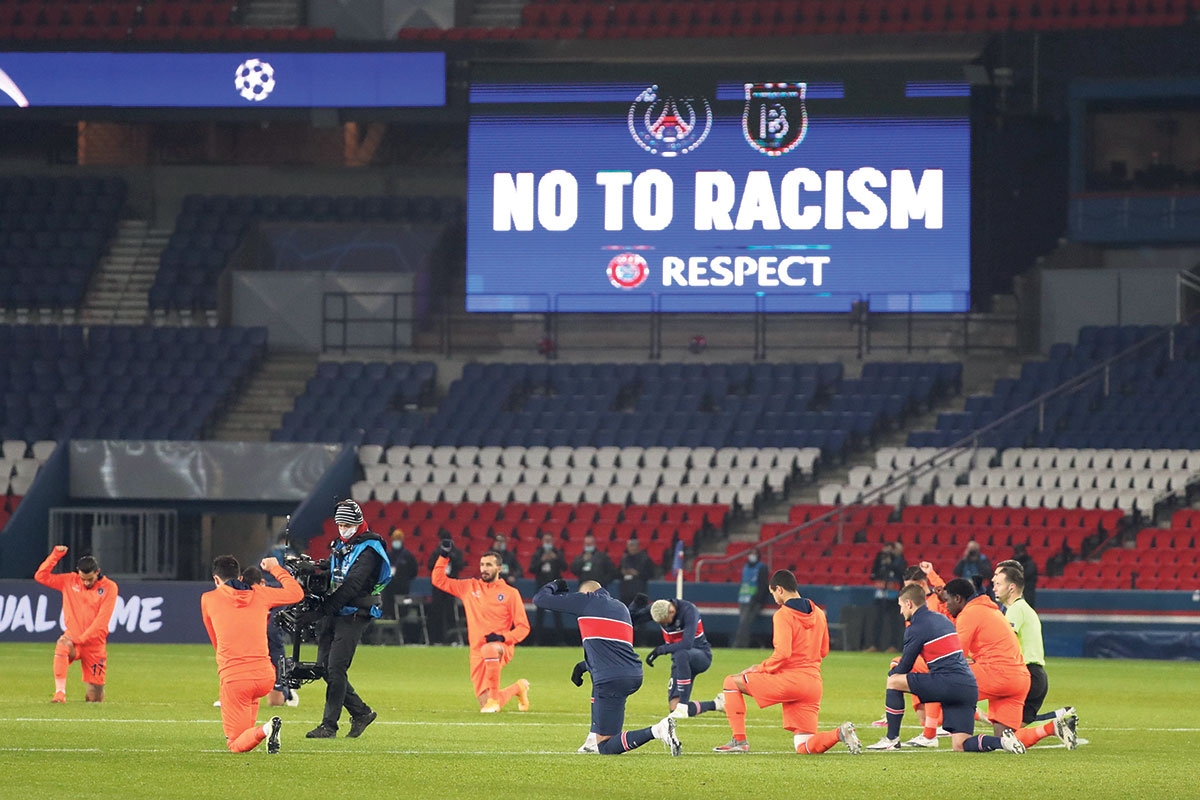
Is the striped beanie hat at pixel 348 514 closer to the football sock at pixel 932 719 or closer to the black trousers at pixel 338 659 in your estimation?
the black trousers at pixel 338 659

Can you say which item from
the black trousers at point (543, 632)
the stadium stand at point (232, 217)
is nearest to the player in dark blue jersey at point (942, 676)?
the black trousers at point (543, 632)

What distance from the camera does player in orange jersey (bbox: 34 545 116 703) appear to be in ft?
68.3

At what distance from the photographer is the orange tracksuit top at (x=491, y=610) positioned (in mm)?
20547

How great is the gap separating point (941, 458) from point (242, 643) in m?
23.5

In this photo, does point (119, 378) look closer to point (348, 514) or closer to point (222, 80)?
point (222, 80)

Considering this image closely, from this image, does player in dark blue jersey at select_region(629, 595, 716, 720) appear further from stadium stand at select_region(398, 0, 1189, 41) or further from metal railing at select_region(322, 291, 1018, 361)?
stadium stand at select_region(398, 0, 1189, 41)

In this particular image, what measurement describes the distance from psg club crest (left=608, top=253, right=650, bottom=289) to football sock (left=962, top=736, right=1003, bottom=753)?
2404cm

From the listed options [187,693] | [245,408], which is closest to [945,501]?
[245,408]

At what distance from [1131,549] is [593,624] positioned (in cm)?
2128

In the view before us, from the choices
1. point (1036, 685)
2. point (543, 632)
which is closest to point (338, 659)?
point (1036, 685)

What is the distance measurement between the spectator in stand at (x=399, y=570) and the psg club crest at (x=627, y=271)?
857cm

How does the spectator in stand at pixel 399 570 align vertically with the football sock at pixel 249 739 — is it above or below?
above

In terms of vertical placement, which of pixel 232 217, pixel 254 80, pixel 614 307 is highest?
pixel 254 80

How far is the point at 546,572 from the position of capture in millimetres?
33406
